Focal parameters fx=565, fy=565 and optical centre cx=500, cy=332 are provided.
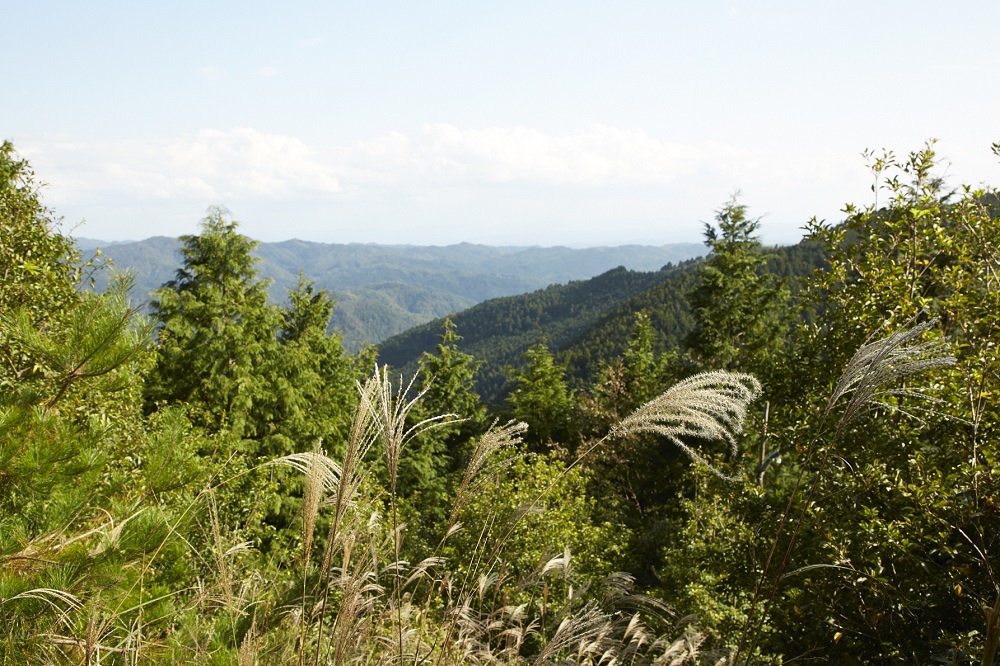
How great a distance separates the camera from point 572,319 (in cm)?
15238

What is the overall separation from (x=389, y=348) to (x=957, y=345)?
169676mm

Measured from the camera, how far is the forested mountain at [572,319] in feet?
254

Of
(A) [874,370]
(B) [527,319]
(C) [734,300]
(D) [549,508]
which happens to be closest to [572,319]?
(B) [527,319]

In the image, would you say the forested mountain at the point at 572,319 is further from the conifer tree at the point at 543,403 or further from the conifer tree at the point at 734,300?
the conifer tree at the point at 734,300

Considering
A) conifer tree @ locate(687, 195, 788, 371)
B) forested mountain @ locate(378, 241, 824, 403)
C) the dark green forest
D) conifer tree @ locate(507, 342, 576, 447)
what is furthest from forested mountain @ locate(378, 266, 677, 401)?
the dark green forest

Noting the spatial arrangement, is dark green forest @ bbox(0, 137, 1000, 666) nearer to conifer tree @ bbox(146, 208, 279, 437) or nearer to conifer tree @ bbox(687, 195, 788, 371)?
conifer tree @ bbox(146, 208, 279, 437)

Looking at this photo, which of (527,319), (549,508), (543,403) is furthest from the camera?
(527,319)

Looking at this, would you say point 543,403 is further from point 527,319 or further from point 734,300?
point 527,319

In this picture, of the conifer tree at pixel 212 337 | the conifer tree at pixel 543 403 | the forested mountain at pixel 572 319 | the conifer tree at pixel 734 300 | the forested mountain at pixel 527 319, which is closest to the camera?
the conifer tree at pixel 212 337

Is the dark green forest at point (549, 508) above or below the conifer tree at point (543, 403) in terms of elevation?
above

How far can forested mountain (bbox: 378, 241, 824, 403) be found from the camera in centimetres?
7728

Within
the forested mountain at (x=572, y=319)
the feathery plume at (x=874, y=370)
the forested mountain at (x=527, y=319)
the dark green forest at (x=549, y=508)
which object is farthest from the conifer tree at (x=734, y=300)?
the forested mountain at (x=527, y=319)

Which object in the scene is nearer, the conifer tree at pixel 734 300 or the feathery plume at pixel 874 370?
the feathery plume at pixel 874 370

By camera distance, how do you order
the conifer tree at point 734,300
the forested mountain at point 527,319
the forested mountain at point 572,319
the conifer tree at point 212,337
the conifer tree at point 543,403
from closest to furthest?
1. the conifer tree at point 212,337
2. the conifer tree at point 734,300
3. the conifer tree at point 543,403
4. the forested mountain at point 572,319
5. the forested mountain at point 527,319
